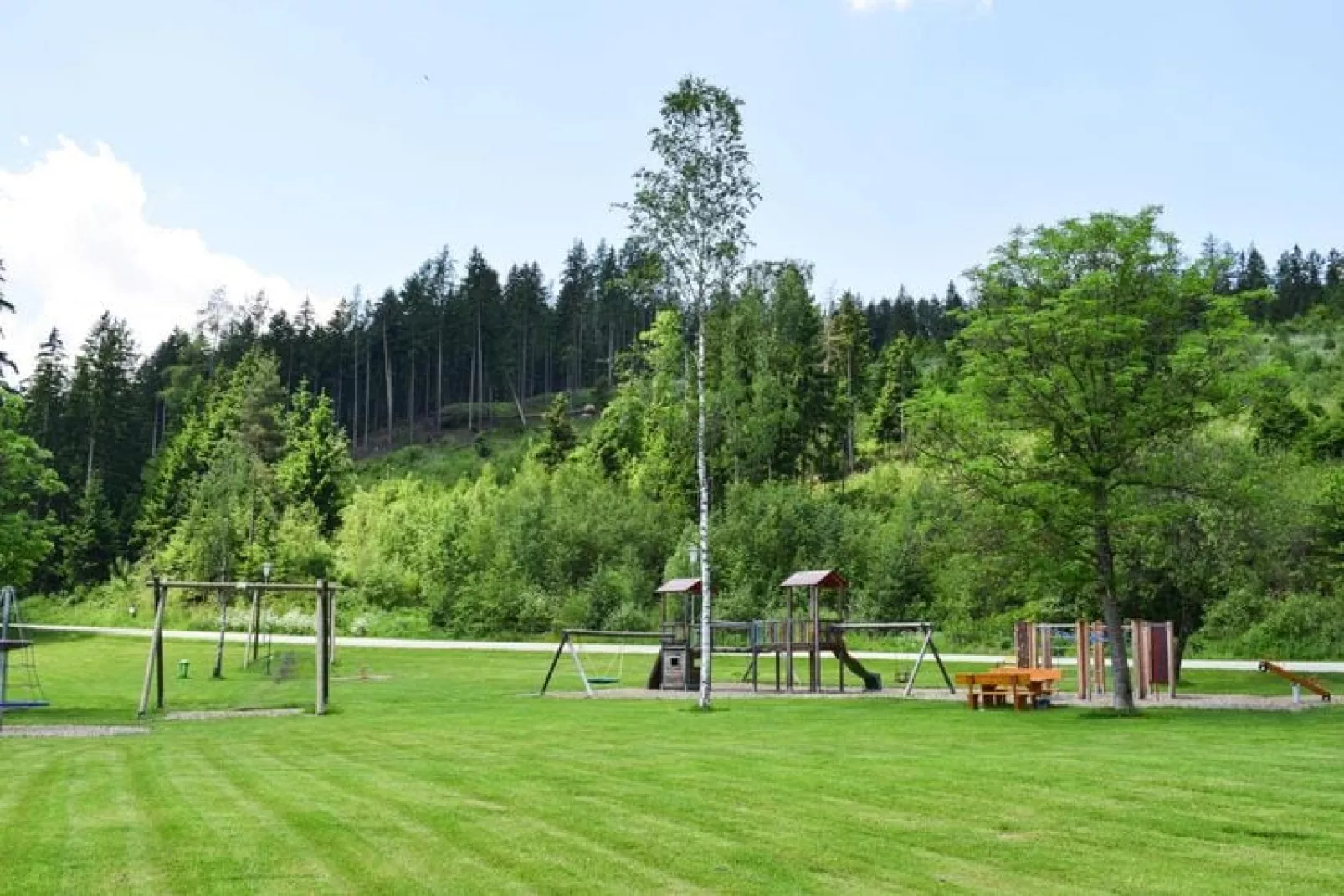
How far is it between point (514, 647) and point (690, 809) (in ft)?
129

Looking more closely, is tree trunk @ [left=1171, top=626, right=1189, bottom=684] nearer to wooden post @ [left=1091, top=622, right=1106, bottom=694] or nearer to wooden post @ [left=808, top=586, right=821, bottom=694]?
wooden post @ [left=1091, top=622, right=1106, bottom=694]

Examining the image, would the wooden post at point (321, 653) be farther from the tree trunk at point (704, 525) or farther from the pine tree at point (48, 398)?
the pine tree at point (48, 398)

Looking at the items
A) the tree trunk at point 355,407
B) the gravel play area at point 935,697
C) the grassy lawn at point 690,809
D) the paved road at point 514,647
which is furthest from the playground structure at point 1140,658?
the tree trunk at point 355,407

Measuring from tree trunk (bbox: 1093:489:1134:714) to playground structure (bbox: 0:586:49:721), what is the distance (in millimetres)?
20021

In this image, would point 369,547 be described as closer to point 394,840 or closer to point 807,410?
point 807,410

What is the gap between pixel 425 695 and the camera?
2888 cm

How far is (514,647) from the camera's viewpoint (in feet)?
160

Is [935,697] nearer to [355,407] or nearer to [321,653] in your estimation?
[321,653]

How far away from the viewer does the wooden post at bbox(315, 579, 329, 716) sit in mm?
24345

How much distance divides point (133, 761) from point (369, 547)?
5505 centimetres

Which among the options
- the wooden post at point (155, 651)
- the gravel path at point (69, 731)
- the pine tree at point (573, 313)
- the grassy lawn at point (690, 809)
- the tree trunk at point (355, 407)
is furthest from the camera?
the pine tree at point (573, 313)

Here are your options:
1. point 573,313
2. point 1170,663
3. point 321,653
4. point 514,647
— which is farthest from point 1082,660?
point 573,313

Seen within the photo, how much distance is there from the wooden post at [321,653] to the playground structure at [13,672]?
531 cm

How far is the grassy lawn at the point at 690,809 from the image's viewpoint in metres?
7.68
